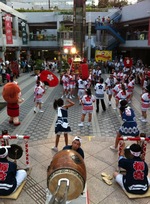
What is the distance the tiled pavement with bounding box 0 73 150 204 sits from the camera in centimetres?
470

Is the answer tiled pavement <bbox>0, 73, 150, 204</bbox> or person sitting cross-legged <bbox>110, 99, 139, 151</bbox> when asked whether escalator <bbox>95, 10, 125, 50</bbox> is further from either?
person sitting cross-legged <bbox>110, 99, 139, 151</bbox>

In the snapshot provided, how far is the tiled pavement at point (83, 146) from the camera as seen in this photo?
470 cm

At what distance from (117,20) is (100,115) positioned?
70.7ft

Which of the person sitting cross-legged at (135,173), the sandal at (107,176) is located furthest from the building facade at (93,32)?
the person sitting cross-legged at (135,173)

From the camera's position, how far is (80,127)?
851cm

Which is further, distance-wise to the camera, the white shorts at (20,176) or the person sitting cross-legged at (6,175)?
the white shorts at (20,176)

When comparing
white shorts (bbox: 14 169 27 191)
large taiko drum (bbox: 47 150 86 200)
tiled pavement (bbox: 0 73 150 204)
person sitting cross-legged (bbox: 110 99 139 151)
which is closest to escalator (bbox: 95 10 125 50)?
tiled pavement (bbox: 0 73 150 204)

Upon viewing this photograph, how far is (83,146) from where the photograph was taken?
687 centimetres

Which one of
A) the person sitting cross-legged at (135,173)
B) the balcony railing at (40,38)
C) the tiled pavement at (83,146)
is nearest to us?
the person sitting cross-legged at (135,173)

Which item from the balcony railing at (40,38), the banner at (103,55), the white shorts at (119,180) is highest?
the balcony railing at (40,38)

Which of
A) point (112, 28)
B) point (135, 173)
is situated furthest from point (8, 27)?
point (135, 173)

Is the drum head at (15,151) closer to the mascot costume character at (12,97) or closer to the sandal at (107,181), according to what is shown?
the sandal at (107,181)

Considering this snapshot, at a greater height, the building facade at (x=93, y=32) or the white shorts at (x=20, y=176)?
the building facade at (x=93, y=32)

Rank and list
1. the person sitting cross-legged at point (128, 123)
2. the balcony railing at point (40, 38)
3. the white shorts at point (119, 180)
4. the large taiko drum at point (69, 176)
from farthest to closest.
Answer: the balcony railing at point (40, 38) < the person sitting cross-legged at point (128, 123) < the white shorts at point (119, 180) < the large taiko drum at point (69, 176)
